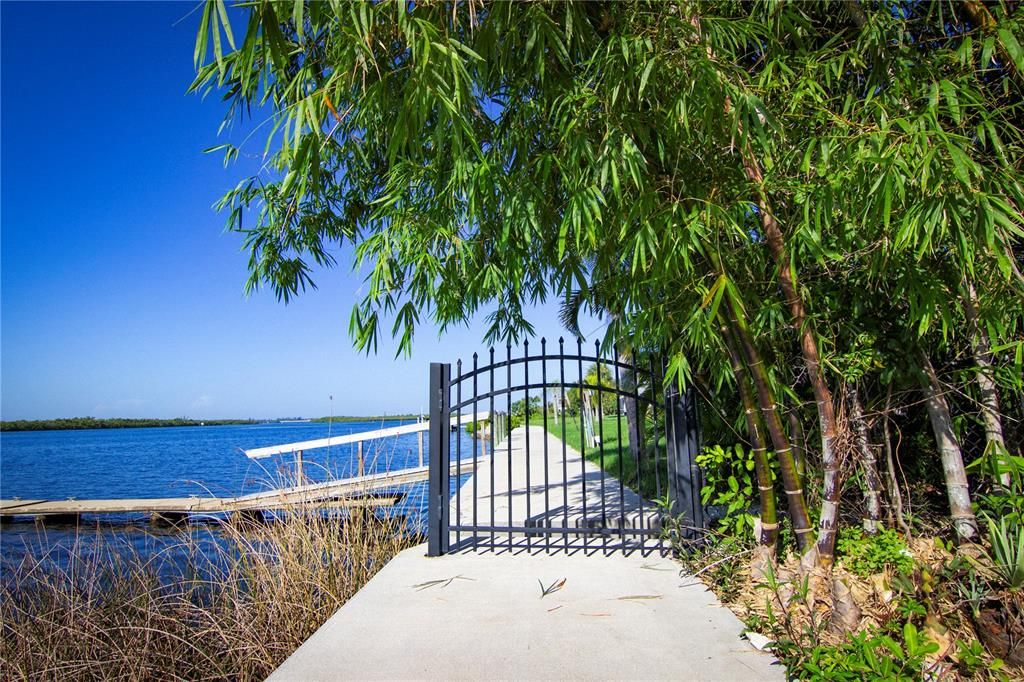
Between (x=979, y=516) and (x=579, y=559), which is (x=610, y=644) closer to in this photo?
(x=579, y=559)

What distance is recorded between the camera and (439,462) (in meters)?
4.21

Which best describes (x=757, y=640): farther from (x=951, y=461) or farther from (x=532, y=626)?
(x=951, y=461)

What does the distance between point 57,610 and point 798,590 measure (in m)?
4.31

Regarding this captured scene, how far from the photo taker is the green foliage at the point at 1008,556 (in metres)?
2.43

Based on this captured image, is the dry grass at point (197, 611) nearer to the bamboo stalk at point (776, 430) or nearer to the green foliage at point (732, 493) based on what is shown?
the green foliage at point (732, 493)

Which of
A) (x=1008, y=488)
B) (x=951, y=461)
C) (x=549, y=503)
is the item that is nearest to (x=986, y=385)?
(x=951, y=461)

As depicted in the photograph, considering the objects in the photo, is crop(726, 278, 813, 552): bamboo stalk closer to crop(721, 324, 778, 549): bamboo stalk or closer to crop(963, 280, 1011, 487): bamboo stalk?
crop(721, 324, 778, 549): bamboo stalk

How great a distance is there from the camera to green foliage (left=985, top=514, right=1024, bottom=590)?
243 cm

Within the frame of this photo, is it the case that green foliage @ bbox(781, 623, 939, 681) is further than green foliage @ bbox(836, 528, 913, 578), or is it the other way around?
green foliage @ bbox(836, 528, 913, 578)

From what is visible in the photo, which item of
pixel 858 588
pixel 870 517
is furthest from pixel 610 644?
pixel 870 517

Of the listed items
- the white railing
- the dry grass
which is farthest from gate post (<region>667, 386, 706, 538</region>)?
the dry grass

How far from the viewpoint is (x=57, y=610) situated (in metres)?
3.47

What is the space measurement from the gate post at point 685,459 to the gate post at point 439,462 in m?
1.65

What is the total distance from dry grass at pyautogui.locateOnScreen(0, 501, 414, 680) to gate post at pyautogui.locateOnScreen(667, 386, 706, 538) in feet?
7.27
